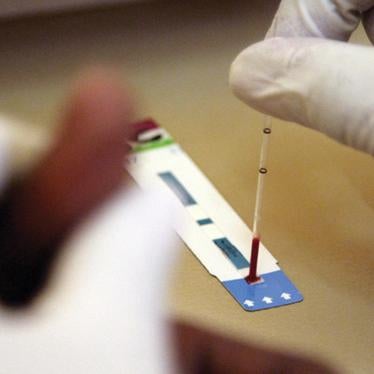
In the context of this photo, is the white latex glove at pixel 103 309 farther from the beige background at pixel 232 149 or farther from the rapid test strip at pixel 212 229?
the rapid test strip at pixel 212 229

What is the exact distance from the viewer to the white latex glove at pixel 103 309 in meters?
0.30

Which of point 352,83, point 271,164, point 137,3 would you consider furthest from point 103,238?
point 137,3

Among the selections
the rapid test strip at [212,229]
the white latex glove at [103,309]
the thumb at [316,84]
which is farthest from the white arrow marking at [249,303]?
the white latex glove at [103,309]

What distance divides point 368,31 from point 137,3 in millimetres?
481

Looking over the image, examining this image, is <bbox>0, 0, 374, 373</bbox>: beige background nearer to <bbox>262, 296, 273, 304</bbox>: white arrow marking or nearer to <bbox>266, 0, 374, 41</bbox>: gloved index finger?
<bbox>262, 296, 273, 304</bbox>: white arrow marking

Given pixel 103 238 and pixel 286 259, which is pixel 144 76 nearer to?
pixel 286 259

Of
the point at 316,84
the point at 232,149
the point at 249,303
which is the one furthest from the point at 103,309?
the point at 232,149

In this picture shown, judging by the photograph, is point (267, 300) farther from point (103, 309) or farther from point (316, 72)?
point (103, 309)

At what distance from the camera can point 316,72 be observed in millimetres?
542

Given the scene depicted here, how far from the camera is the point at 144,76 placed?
964 mm

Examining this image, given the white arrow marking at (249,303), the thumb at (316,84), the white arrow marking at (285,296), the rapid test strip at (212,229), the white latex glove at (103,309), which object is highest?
the white latex glove at (103,309)

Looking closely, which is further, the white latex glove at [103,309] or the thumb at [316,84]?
the thumb at [316,84]

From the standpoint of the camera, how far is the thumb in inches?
20.6

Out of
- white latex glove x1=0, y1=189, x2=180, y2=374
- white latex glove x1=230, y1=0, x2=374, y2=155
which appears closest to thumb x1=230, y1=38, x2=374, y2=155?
white latex glove x1=230, y1=0, x2=374, y2=155
